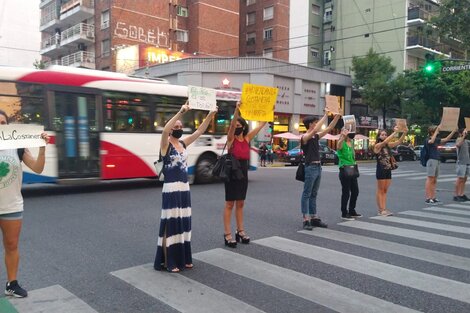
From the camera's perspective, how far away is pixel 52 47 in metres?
45.8

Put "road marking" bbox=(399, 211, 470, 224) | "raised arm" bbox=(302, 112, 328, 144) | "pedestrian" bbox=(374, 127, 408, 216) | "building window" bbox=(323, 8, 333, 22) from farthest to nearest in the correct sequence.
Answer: "building window" bbox=(323, 8, 333, 22)
"pedestrian" bbox=(374, 127, 408, 216)
"road marking" bbox=(399, 211, 470, 224)
"raised arm" bbox=(302, 112, 328, 144)

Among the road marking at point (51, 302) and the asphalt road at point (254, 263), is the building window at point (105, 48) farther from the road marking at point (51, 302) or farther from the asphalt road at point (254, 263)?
the road marking at point (51, 302)

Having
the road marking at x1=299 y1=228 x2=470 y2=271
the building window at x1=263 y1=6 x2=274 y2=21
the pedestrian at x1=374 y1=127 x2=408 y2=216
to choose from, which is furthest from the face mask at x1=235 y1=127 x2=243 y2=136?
the building window at x1=263 y1=6 x2=274 y2=21

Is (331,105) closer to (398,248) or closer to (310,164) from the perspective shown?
(310,164)

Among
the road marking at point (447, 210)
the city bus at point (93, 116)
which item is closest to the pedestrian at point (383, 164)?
the road marking at point (447, 210)

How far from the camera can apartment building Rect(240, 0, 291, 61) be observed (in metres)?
47.2

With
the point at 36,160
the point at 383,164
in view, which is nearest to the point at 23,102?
the point at 36,160

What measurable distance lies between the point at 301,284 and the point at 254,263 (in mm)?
868

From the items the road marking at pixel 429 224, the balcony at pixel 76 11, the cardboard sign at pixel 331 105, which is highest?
the balcony at pixel 76 11

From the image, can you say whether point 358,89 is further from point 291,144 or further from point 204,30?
point 204,30

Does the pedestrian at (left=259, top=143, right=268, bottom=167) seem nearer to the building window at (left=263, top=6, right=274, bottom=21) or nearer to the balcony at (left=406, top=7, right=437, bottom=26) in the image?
the balcony at (left=406, top=7, right=437, bottom=26)

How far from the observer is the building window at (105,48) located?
39812 millimetres

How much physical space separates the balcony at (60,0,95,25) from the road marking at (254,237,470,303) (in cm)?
4063

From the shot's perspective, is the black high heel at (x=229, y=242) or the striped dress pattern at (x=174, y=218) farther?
the black high heel at (x=229, y=242)
